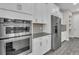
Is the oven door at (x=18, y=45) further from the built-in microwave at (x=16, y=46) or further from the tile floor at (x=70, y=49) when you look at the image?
the tile floor at (x=70, y=49)

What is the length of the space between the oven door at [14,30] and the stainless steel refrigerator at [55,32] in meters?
1.36

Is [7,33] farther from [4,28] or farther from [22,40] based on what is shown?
[22,40]

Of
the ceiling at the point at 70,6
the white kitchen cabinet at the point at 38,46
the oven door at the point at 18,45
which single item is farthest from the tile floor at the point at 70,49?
the oven door at the point at 18,45

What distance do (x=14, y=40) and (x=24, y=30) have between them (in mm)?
236

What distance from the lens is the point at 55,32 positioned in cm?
268

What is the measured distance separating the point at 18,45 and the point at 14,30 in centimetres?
23

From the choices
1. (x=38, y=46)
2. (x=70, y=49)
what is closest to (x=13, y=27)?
(x=38, y=46)

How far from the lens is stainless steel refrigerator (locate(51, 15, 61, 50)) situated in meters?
2.56

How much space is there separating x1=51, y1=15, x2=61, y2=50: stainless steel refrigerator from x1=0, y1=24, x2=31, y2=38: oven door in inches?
53.4

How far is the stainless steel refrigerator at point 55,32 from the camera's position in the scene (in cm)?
256

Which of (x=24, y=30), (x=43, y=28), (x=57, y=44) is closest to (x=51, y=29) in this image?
(x=43, y=28)

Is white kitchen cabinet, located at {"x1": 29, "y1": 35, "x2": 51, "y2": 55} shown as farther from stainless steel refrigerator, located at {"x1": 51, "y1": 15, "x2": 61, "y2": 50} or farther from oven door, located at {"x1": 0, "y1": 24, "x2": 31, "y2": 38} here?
oven door, located at {"x1": 0, "y1": 24, "x2": 31, "y2": 38}

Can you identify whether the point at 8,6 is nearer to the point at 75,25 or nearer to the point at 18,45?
the point at 18,45

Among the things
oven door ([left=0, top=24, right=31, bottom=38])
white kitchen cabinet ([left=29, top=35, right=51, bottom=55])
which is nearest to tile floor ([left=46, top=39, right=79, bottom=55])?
white kitchen cabinet ([left=29, top=35, right=51, bottom=55])
